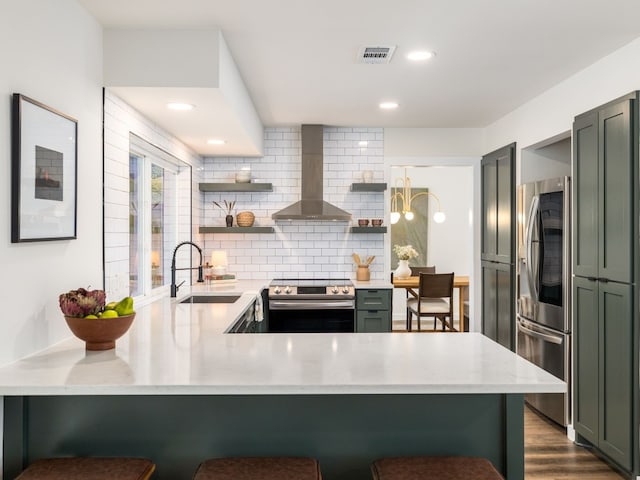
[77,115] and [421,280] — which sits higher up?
[77,115]

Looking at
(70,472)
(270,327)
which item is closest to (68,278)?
(70,472)

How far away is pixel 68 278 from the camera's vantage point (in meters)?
2.51

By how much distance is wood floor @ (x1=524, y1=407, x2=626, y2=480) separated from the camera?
10.5 ft

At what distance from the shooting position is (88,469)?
1.78 metres

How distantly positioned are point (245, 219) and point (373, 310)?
1.61m

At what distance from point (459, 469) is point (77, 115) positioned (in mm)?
2245

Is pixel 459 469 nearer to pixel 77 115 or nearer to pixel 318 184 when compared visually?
pixel 77 115

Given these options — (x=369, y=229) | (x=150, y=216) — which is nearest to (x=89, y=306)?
(x=150, y=216)

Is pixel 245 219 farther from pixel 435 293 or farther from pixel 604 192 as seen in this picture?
pixel 604 192

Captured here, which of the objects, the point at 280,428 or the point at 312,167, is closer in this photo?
the point at 280,428

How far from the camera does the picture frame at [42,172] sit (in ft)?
6.69

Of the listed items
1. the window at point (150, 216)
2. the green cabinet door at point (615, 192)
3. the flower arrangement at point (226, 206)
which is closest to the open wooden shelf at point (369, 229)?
the flower arrangement at point (226, 206)

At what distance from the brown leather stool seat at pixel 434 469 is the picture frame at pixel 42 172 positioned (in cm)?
157

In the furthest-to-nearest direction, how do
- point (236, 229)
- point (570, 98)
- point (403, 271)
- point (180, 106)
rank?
point (403, 271)
point (236, 229)
point (570, 98)
point (180, 106)
